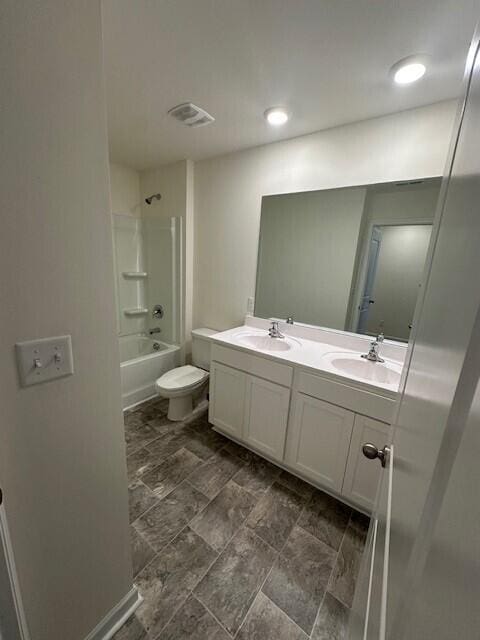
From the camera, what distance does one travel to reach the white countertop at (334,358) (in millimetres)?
1463

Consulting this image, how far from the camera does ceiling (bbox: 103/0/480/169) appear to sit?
1.03 metres

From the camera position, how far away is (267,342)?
2135 mm

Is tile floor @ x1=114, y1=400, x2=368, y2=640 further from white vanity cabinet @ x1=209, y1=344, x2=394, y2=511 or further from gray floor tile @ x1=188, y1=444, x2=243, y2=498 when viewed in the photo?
white vanity cabinet @ x1=209, y1=344, x2=394, y2=511

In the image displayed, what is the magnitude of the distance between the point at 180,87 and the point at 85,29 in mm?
1100

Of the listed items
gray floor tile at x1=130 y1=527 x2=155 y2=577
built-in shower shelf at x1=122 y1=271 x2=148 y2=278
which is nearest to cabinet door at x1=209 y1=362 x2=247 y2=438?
gray floor tile at x1=130 y1=527 x2=155 y2=577

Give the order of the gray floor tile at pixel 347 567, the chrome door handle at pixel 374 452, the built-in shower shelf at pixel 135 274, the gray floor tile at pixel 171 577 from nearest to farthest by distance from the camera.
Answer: the chrome door handle at pixel 374 452 → the gray floor tile at pixel 171 577 → the gray floor tile at pixel 347 567 → the built-in shower shelf at pixel 135 274

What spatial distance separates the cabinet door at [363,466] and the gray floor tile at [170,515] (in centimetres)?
89

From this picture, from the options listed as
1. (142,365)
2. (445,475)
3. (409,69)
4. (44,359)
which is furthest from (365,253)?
(142,365)

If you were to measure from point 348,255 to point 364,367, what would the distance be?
0.81 m

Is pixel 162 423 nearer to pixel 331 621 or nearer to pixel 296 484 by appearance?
pixel 296 484

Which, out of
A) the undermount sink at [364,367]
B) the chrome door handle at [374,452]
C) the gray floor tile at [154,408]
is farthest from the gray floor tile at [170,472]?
the chrome door handle at [374,452]

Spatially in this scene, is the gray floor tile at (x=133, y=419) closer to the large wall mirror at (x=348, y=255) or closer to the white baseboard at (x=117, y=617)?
the white baseboard at (x=117, y=617)

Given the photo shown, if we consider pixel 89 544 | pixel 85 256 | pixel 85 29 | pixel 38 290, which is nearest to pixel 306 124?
pixel 85 29

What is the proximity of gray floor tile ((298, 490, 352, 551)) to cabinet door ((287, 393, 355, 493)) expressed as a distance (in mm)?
136
